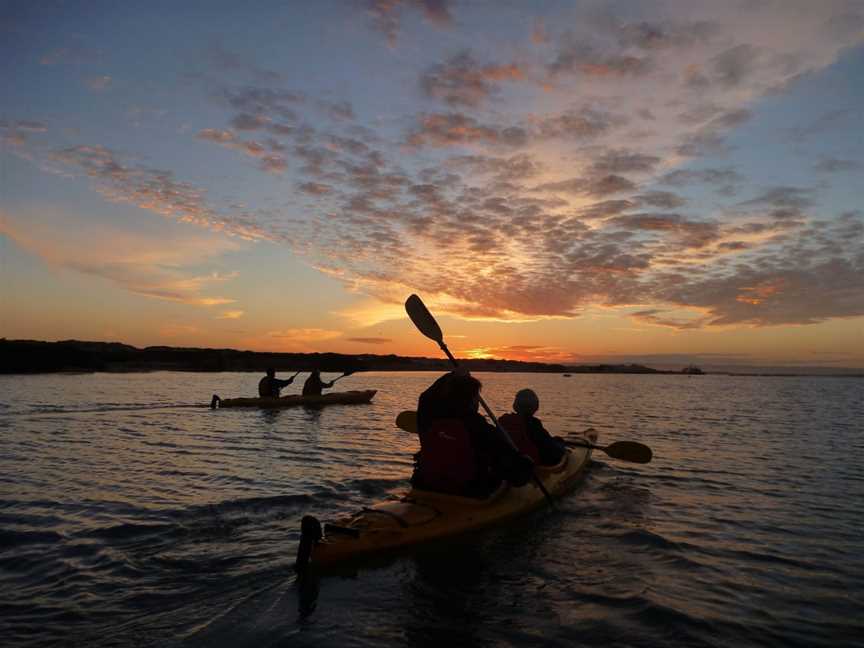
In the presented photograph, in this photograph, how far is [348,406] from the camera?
29953mm

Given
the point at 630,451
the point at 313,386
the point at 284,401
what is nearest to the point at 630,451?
the point at 630,451

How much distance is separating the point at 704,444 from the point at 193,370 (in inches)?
3629

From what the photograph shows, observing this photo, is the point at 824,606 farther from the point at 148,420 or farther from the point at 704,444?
the point at 148,420

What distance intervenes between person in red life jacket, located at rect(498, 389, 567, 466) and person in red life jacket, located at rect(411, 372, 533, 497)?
73.0 inches

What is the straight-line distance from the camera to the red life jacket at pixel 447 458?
6.76 meters

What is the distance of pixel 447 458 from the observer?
7023 millimetres

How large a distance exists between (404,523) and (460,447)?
1.17 m

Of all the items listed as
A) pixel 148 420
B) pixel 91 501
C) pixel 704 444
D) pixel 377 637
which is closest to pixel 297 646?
pixel 377 637

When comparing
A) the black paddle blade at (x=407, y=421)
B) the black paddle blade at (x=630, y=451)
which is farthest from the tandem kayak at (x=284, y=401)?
the black paddle blade at (x=630, y=451)

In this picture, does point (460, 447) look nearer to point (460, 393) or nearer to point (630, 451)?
point (460, 393)

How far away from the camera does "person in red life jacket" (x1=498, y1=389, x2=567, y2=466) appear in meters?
9.20

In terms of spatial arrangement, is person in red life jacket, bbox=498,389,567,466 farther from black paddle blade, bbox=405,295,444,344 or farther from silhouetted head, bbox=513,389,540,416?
black paddle blade, bbox=405,295,444,344

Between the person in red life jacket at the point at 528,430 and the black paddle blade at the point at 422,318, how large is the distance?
1.95 m

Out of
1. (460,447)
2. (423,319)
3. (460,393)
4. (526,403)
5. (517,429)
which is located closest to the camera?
(460,393)
